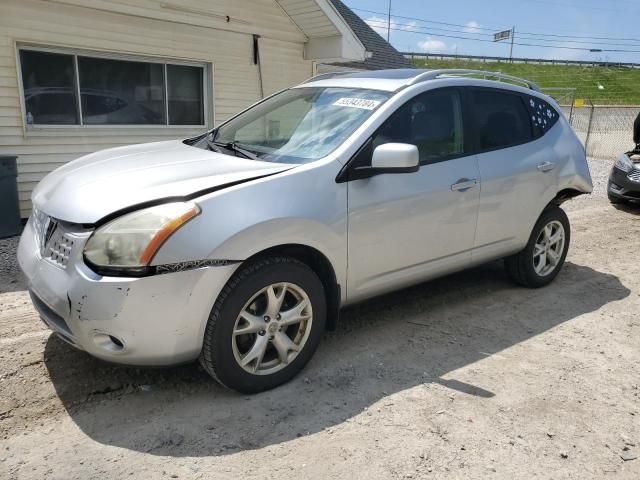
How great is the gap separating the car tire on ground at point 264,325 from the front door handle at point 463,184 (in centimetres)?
139

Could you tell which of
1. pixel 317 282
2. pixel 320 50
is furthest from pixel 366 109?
pixel 320 50

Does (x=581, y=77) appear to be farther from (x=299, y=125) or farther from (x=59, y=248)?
(x=59, y=248)

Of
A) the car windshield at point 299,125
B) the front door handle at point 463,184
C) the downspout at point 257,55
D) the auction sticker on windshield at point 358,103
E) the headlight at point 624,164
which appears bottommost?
the headlight at point 624,164

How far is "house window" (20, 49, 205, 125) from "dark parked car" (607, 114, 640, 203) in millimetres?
7207

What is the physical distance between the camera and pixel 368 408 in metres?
3.15

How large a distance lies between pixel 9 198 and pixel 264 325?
498cm

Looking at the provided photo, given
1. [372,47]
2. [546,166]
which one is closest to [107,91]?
[546,166]

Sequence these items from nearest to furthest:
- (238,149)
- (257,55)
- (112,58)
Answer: (238,149) < (112,58) < (257,55)

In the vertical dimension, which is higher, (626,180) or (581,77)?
(581,77)

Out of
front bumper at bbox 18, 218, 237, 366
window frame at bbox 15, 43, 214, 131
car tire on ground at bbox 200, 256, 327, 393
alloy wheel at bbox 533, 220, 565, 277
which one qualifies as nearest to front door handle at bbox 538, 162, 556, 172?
alloy wheel at bbox 533, 220, 565, 277

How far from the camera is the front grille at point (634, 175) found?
9147 mm

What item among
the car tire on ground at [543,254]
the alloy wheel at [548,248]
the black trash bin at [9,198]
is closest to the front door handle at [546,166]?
the car tire on ground at [543,254]

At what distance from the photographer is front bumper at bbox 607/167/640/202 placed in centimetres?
916

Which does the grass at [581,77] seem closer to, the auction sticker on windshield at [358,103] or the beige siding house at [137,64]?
the beige siding house at [137,64]
